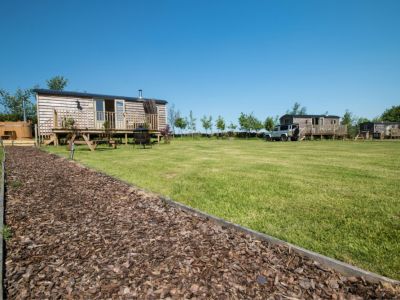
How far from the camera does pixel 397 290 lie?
1.98m

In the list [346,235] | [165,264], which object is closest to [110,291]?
[165,264]

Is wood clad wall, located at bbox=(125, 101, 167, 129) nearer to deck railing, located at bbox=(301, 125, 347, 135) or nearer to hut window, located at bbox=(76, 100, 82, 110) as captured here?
hut window, located at bbox=(76, 100, 82, 110)

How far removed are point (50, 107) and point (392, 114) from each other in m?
94.3

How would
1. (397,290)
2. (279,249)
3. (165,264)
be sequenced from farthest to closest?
(279,249)
(165,264)
(397,290)

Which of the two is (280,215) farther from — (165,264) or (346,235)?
(165,264)

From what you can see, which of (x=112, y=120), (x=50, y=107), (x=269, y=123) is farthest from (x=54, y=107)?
(x=269, y=123)

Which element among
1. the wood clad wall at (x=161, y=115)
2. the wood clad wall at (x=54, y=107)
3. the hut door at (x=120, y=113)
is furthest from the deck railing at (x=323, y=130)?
the wood clad wall at (x=54, y=107)

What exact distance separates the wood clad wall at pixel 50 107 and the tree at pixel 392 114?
8994 cm

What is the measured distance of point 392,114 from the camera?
79688 mm

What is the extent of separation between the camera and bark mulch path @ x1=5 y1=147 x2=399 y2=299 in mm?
2086

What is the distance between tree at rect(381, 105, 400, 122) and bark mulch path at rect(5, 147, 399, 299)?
95.9 meters

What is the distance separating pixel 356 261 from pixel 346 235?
1.97ft

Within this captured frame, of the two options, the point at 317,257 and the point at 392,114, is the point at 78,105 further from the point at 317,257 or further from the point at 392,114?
the point at 392,114

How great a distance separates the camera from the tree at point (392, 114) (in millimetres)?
78688
